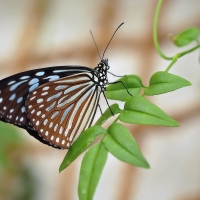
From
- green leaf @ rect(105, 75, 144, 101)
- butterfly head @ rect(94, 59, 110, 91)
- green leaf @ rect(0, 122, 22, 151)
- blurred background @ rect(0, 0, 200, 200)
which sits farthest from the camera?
blurred background @ rect(0, 0, 200, 200)

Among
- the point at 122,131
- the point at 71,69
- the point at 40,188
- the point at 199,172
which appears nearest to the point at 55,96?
the point at 71,69

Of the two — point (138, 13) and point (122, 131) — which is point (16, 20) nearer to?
point (138, 13)

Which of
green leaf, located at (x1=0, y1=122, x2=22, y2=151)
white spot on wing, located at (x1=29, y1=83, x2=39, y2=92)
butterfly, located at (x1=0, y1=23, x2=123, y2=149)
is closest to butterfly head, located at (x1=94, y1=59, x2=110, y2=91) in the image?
butterfly, located at (x1=0, y1=23, x2=123, y2=149)

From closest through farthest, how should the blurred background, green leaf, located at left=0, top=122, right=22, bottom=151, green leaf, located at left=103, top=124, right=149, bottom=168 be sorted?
green leaf, located at left=103, top=124, right=149, bottom=168 → green leaf, located at left=0, top=122, right=22, bottom=151 → the blurred background

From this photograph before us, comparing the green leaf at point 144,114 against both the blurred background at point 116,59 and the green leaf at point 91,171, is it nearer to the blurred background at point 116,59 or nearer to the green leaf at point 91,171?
the green leaf at point 91,171

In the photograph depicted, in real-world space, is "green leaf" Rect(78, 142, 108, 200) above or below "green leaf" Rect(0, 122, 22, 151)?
below

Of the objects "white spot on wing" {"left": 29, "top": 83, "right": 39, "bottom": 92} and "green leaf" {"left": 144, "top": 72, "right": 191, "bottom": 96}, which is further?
"white spot on wing" {"left": 29, "top": 83, "right": 39, "bottom": 92}

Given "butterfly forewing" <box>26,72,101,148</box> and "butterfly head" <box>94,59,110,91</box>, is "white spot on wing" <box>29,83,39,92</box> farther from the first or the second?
"butterfly head" <box>94,59,110,91</box>
